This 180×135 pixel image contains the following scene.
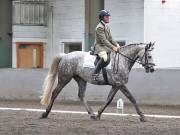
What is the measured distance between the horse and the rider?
19 centimetres

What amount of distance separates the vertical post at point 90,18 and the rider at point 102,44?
1315cm

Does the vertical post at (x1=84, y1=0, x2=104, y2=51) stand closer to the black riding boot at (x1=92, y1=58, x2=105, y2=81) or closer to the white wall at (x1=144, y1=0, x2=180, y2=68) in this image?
the white wall at (x1=144, y1=0, x2=180, y2=68)

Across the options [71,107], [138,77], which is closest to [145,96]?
[138,77]

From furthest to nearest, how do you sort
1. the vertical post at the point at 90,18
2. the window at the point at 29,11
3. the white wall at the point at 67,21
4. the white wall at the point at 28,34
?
the white wall at the point at 28,34 → the window at the point at 29,11 → the white wall at the point at 67,21 → the vertical post at the point at 90,18

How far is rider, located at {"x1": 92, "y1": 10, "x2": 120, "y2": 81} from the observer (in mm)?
14758

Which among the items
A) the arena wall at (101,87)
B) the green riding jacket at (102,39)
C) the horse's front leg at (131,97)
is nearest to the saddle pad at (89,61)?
the green riding jacket at (102,39)

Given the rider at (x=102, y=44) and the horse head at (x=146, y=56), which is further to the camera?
the horse head at (x=146, y=56)

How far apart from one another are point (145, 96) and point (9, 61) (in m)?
11.2

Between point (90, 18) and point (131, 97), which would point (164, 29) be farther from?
point (131, 97)

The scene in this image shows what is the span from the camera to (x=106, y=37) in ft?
48.8

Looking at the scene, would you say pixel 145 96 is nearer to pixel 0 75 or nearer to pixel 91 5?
pixel 0 75

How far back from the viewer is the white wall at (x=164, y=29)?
1003 inches

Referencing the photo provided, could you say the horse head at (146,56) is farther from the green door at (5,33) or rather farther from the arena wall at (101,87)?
the green door at (5,33)

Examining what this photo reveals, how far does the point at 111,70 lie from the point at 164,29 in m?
11.0
